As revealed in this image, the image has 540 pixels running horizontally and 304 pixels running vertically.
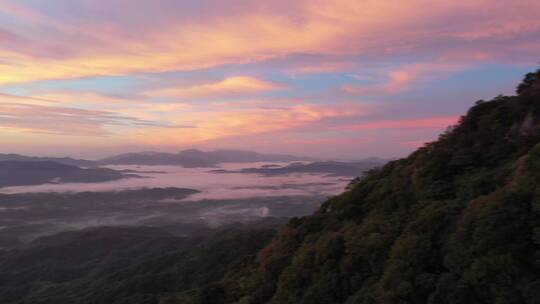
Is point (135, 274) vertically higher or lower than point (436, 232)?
lower

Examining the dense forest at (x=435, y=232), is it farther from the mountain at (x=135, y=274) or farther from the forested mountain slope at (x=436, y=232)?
the mountain at (x=135, y=274)

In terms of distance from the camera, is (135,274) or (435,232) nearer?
(435,232)

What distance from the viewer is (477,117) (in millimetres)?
25312

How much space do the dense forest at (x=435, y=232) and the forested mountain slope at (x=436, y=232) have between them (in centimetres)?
4

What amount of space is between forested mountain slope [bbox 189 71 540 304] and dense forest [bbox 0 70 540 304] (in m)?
0.04

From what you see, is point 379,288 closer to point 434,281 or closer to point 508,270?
point 434,281

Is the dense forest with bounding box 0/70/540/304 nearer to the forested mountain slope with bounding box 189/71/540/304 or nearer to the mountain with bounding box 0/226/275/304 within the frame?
the forested mountain slope with bounding box 189/71/540/304

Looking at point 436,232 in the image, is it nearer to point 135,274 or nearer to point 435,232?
point 435,232

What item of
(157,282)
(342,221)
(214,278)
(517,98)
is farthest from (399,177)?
(157,282)

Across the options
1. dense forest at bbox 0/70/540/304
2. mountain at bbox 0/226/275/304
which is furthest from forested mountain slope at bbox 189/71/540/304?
mountain at bbox 0/226/275/304

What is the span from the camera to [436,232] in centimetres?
1759

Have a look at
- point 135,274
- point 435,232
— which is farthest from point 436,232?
point 135,274

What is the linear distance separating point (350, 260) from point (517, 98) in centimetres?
1133

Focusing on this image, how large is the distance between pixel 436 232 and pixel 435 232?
0.11ft
